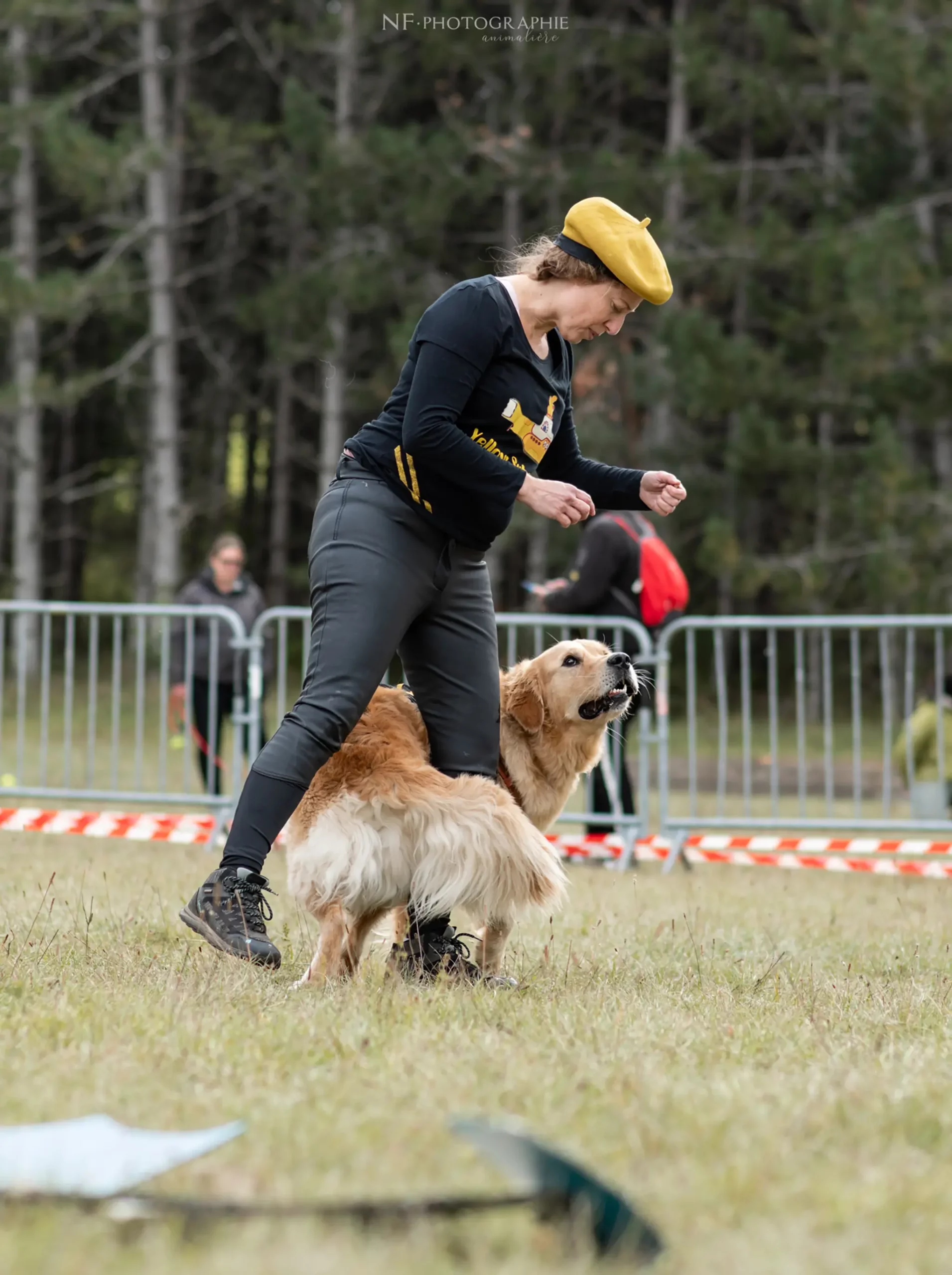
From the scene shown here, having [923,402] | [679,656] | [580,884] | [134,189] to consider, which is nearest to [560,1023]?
[580,884]

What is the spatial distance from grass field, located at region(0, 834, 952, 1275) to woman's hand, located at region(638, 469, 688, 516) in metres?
1.28

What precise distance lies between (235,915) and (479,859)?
614 millimetres

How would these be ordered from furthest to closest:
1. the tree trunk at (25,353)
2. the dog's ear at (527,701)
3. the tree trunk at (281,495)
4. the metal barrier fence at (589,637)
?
the tree trunk at (281,495)
the tree trunk at (25,353)
the metal barrier fence at (589,637)
the dog's ear at (527,701)

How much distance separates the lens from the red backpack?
8492mm

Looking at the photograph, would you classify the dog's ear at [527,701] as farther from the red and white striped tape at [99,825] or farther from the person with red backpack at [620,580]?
the person with red backpack at [620,580]

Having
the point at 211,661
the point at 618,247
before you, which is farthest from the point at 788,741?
the point at 618,247

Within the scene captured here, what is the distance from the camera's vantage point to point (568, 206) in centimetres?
2045

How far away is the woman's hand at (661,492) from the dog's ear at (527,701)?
2.59 feet

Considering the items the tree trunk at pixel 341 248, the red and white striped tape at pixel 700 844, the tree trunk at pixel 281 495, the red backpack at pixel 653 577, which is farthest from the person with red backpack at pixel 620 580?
the tree trunk at pixel 281 495

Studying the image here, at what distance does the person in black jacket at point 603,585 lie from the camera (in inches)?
335

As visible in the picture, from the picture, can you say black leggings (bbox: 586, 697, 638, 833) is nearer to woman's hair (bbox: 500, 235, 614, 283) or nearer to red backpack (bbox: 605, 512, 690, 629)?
red backpack (bbox: 605, 512, 690, 629)

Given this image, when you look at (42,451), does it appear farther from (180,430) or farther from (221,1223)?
(221,1223)

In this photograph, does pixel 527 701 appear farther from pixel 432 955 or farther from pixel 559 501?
pixel 559 501

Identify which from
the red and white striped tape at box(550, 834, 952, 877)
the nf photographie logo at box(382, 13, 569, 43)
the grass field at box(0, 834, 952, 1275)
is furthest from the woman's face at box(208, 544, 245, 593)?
the nf photographie logo at box(382, 13, 569, 43)
